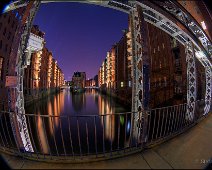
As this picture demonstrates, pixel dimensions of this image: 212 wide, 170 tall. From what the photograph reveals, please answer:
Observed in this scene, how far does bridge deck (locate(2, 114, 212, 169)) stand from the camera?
3.55m

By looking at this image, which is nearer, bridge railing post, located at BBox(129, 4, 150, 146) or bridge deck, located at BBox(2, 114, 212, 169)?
bridge deck, located at BBox(2, 114, 212, 169)

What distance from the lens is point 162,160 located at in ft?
12.2

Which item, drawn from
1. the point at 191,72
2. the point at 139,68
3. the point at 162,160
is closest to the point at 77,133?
the point at 139,68

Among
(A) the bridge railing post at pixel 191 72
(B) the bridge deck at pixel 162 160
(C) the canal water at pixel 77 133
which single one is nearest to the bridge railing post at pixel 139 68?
(C) the canal water at pixel 77 133

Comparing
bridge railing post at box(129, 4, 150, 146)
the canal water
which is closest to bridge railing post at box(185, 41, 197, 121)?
the canal water

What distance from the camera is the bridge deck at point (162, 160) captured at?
355cm

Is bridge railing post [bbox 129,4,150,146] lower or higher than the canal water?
higher

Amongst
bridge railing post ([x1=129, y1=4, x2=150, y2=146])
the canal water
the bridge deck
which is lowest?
the canal water

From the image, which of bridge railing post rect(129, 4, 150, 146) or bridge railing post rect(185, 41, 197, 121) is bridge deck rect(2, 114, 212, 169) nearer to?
bridge railing post rect(129, 4, 150, 146)

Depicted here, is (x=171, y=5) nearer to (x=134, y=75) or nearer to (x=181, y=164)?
(x=134, y=75)

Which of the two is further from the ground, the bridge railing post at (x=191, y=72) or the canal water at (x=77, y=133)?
the bridge railing post at (x=191, y=72)

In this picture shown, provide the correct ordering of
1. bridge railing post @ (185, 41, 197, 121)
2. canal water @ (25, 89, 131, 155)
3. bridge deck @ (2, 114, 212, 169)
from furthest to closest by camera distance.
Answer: bridge railing post @ (185, 41, 197, 121), canal water @ (25, 89, 131, 155), bridge deck @ (2, 114, 212, 169)

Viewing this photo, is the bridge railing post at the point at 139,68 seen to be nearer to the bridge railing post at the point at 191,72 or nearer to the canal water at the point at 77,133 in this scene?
the canal water at the point at 77,133

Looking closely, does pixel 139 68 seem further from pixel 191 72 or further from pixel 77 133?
pixel 77 133
